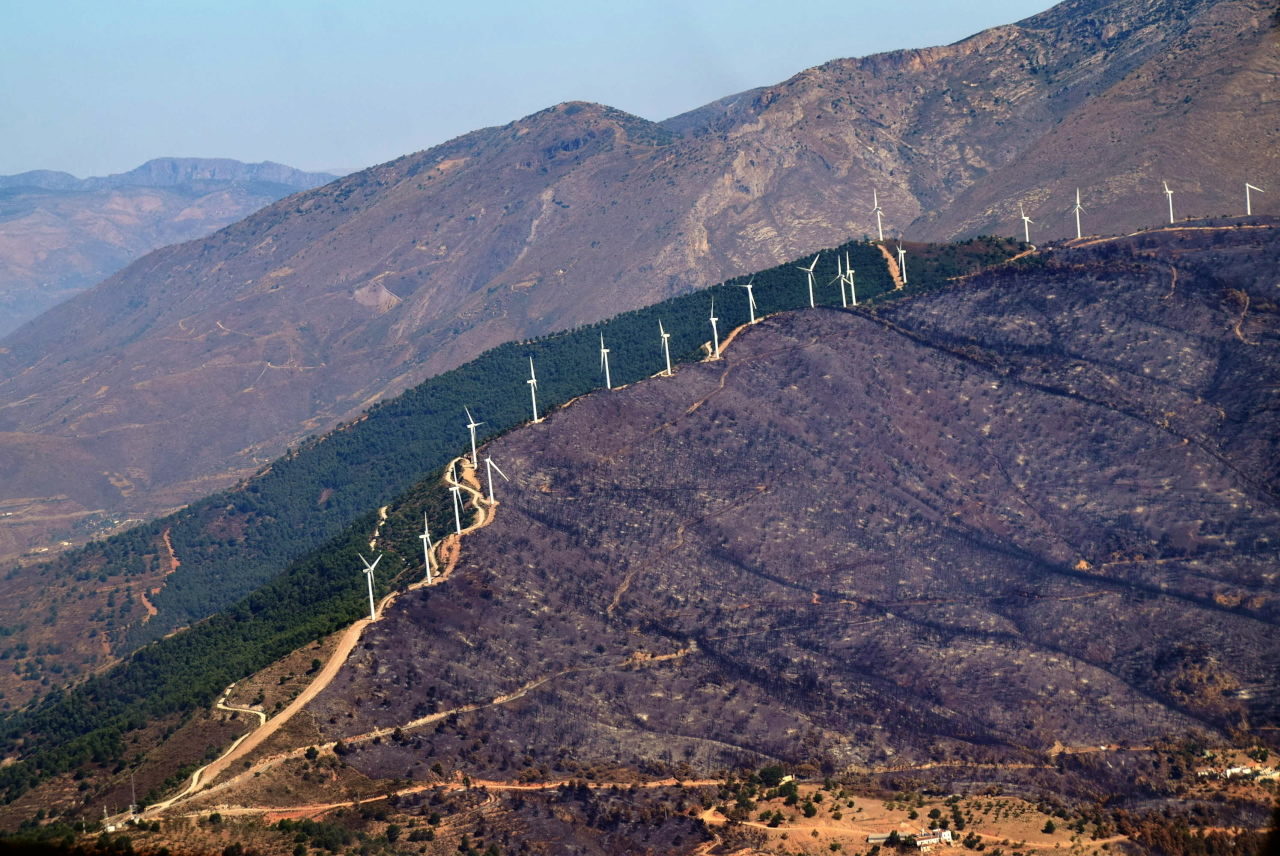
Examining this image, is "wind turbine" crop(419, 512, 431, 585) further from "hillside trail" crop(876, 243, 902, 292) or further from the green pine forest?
"hillside trail" crop(876, 243, 902, 292)

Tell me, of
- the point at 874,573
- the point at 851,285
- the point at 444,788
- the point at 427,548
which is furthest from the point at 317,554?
the point at 851,285

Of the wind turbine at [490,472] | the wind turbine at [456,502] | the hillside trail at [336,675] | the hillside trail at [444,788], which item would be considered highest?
the wind turbine at [490,472]

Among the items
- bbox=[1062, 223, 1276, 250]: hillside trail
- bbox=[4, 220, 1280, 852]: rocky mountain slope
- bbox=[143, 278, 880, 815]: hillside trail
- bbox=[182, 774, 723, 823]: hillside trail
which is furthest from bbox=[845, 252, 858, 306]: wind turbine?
bbox=[182, 774, 723, 823]: hillside trail

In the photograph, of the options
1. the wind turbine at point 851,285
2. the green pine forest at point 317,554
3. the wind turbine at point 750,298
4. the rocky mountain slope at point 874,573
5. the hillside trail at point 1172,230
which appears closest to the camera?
the rocky mountain slope at point 874,573

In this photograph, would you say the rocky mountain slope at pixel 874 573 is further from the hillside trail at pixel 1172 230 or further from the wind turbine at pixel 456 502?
the wind turbine at pixel 456 502

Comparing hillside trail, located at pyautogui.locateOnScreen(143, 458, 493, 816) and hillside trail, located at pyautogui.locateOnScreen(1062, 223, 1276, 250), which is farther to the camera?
hillside trail, located at pyautogui.locateOnScreen(1062, 223, 1276, 250)

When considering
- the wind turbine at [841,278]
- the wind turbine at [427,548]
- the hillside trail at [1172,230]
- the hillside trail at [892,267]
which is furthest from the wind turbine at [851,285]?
the wind turbine at [427,548]

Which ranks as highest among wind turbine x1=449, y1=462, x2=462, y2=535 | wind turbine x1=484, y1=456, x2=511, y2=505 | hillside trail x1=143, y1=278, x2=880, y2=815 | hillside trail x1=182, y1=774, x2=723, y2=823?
wind turbine x1=484, y1=456, x2=511, y2=505

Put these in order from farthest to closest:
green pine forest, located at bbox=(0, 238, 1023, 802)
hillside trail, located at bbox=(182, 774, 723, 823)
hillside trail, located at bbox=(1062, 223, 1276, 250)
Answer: hillside trail, located at bbox=(1062, 223, 1276, 250) → green pine forest, located at bbox=(0, 238, 1023, 802) → hillside trail, located at bbox=(182, 774, 723, 823)
